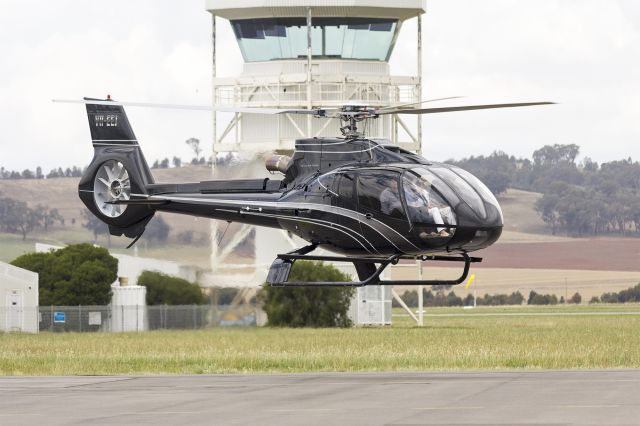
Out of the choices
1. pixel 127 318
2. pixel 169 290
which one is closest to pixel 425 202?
pixel 169 290

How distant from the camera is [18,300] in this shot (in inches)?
2714

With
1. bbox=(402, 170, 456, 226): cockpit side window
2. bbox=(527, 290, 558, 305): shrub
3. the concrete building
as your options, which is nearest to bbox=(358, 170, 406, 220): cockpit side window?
bbox=(402, 170, 456, 226): cockpit side window

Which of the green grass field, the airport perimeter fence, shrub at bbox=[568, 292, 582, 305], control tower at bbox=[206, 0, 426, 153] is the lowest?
the green grass field

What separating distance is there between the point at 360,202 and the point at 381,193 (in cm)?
74

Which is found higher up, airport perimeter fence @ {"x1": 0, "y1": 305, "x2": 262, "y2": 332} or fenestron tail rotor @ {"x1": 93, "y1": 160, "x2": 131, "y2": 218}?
fenestron tail rotor @ {"x1": 93, "y1": 160, "x2": 131, "y2": 218}

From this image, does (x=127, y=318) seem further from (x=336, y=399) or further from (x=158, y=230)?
(x=336, y=399)

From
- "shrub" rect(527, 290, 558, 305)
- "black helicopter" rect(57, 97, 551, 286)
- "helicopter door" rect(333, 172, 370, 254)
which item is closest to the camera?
"black helicopter" rect(57, 97, 551, 286)

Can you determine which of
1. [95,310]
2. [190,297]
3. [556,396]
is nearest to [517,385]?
[556,396]

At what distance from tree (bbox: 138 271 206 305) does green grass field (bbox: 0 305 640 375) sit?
1952 millimetres

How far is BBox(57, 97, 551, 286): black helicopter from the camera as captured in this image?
111 feet

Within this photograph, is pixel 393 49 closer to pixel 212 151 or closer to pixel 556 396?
pixel 212 151

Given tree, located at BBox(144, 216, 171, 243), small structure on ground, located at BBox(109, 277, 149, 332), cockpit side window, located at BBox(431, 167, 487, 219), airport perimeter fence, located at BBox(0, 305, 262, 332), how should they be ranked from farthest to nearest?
small structure on ground, located at BBox(109, 277, 149, 332) < airport perimeter fence, located at BBox(0, 305, 262, 332) < tree, located at BBox(144, 216, 171, 243) < cockpit side window, located at BBox(431, 167, 487, 219)

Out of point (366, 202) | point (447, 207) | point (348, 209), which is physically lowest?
point (447, 207)

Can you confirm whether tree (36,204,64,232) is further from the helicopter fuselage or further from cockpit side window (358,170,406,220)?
cockpit side window (358,170,406,220)
